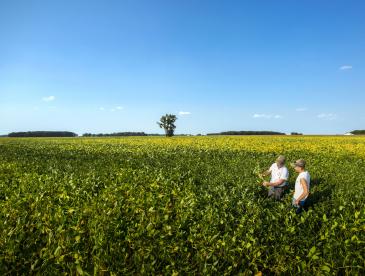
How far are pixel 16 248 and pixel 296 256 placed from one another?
20.1 ft

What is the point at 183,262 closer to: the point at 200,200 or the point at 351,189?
the point at 200,200

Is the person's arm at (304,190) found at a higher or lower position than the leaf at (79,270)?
higher

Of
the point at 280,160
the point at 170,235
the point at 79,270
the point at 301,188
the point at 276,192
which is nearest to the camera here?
the point at 79,270

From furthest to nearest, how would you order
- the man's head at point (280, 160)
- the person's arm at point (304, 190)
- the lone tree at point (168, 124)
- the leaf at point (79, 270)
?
the lone tree at point (168, 124), the man's head at point (280, 160), the person's arm at point (304, 190), the leaf at point (79, 270)

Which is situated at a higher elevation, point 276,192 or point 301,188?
point 301,188

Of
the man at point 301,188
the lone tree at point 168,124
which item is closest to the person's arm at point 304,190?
the man at point 301,188

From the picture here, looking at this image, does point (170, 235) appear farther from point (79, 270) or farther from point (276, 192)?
point (276, 192)

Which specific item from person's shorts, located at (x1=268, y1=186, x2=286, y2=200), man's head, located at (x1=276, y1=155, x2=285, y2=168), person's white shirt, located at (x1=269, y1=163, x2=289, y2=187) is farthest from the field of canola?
man's head, located at (x1=276, y1=155, x2=285, y2=168)

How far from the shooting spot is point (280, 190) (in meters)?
10.5

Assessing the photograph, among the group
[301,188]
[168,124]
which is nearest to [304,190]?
[301,188]

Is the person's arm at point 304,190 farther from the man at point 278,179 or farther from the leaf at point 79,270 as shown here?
the leaf at point 79,270

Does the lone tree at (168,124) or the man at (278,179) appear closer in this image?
the man at (278,179)

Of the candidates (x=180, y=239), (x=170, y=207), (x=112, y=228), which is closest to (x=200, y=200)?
(x=170, y=207)

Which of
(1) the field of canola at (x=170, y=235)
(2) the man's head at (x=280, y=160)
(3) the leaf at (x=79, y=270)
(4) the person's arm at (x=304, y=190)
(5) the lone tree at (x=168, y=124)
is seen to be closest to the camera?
(3) the leaf at (x=79, y=270)
